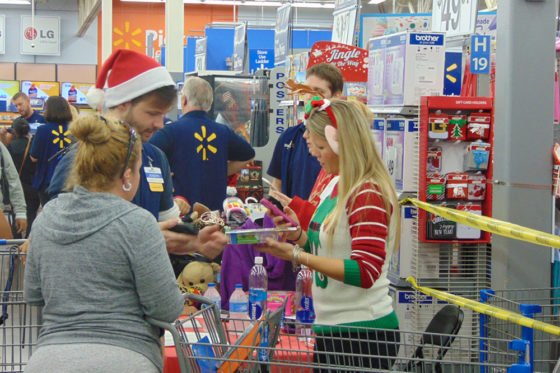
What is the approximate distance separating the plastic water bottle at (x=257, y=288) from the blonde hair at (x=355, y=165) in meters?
1.05

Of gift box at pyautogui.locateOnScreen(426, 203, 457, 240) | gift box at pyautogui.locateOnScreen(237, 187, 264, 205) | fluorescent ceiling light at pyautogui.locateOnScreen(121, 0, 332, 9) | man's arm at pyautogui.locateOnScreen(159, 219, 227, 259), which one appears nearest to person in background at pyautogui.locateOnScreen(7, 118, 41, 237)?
gift box at pyautogui.locateOnScreen(237, 187, 264, 205)

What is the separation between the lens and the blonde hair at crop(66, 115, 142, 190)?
6.88ft

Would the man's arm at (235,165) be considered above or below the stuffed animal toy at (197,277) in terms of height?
above

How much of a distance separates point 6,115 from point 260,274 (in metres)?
15.8

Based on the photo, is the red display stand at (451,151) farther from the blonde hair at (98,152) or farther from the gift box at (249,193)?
the blonde hair at (98,152)

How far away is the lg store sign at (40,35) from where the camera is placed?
1011 inches

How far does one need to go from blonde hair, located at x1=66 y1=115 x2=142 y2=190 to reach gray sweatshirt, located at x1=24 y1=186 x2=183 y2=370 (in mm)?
49

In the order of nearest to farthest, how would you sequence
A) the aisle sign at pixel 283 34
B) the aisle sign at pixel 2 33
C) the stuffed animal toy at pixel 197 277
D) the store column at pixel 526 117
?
the stuffed animal toy at pixel 197 277, the store column at pixel 526 117, the aisle sign at pixel 283 34, the aisle sign at pixel 2 33

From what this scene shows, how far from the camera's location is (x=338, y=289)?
8.89ft

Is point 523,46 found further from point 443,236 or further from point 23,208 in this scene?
point 23,208

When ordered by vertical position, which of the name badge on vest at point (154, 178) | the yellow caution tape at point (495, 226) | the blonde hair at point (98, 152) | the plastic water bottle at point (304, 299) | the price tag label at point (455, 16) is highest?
the price tag label at point (455, 16)

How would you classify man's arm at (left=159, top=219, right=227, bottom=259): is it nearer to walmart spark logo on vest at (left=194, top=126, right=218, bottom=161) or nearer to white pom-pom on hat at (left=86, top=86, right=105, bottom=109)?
white pom-pom on hat at (left=86, top=86, right=105, bottom=109)

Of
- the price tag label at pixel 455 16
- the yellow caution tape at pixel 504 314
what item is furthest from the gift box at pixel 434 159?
the price tag label at pixel 455 16

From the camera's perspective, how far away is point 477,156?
4.81 meters
